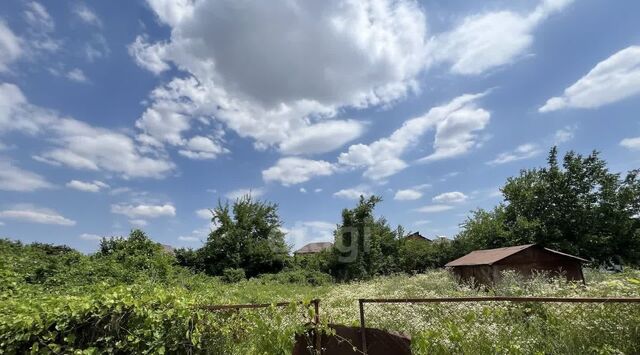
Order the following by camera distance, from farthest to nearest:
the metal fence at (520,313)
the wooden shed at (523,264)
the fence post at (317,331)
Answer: the wooden shed at (523,264), the fence post at (317,331), the metal fence at (520,313)

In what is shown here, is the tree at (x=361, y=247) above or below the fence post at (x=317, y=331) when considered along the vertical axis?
above

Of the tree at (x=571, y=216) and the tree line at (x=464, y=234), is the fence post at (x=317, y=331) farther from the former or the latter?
the tree at (x=571, y=216)

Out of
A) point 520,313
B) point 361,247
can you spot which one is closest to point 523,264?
point 361,247

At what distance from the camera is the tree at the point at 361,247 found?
22.6 meters

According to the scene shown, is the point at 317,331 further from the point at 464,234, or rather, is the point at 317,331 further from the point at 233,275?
the point at 464,234

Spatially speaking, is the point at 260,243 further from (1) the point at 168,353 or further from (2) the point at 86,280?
(1) the point at 168,353

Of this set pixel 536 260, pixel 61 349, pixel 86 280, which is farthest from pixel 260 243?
pixel 61 349

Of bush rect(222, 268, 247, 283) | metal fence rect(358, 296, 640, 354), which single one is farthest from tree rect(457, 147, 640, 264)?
metal fence rect(358, 296, 640, 354)

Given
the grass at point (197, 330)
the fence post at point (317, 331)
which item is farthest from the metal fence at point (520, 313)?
the fence post at point (317, 331)

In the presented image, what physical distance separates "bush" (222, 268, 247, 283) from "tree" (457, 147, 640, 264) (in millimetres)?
14938

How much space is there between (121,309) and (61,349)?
0.69 m

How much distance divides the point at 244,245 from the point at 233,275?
10.2 feet

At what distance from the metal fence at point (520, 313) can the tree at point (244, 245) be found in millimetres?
19281

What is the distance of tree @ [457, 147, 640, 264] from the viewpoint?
943 inches
